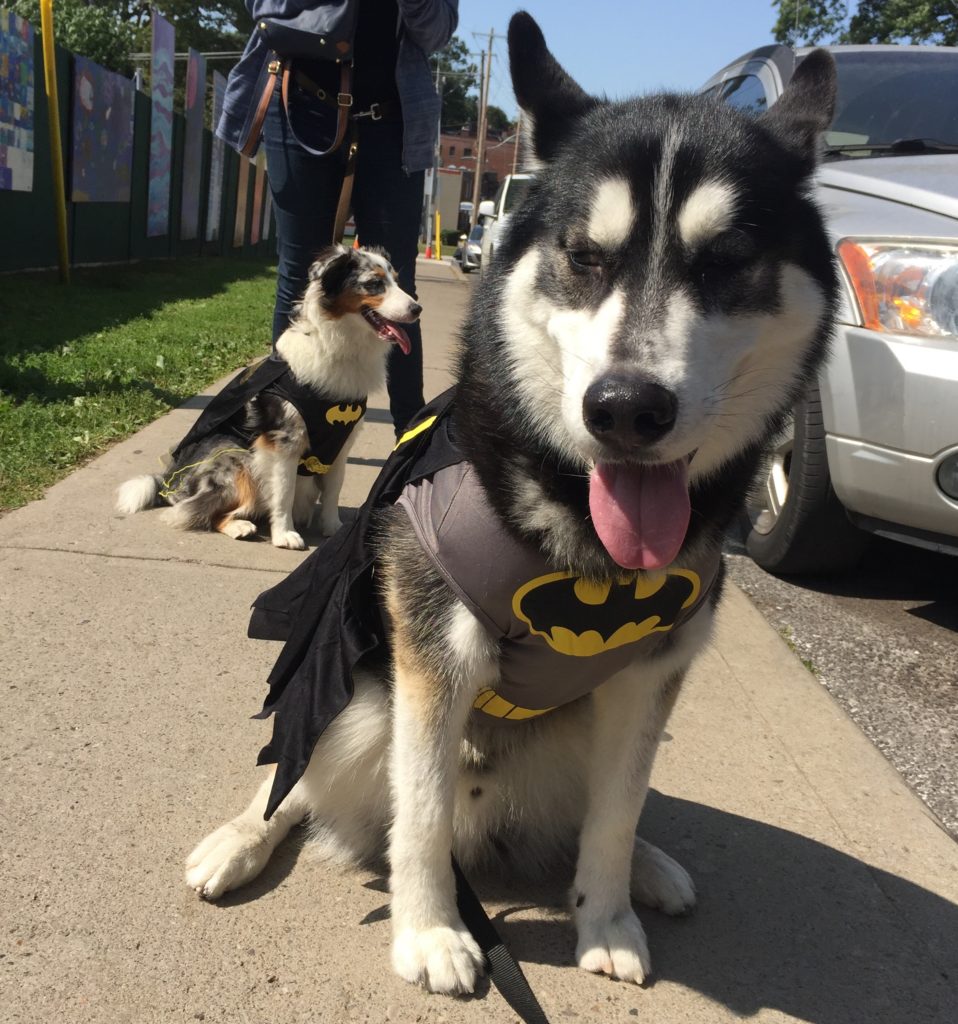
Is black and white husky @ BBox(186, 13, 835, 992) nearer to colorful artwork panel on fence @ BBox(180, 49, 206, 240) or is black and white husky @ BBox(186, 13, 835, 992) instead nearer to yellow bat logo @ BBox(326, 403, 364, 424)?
yellow bat logo @ BBox(326, 403, 364, 424)

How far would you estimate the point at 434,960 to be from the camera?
1.94 metres

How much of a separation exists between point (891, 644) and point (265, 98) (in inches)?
145

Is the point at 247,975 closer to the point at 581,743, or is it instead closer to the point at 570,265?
the point at 581,743

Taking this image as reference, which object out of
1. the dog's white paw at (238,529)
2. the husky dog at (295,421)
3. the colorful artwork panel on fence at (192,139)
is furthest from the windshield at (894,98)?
the colorful artwork panel on fence at (192,139)

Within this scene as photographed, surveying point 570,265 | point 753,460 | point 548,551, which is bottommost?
point 548,551

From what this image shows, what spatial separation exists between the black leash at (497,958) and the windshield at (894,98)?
13.2 ft

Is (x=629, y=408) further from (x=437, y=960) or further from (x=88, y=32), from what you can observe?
(x=88, y=32)

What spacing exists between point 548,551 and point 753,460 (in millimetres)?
519

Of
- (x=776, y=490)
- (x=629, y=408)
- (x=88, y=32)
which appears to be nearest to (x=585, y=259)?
(x=629, y=408)

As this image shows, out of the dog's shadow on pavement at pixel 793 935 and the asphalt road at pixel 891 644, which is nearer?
the dog's shadow on pavement at pixel 793 935

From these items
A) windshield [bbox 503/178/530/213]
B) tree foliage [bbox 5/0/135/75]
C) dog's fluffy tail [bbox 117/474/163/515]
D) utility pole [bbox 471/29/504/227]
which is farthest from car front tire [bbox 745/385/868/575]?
utility pole [bbox 471/29/504/227]

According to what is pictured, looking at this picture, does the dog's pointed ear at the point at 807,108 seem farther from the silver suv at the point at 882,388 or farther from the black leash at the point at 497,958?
the black leash at the point at 497,958

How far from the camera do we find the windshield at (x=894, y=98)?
4.74 meters

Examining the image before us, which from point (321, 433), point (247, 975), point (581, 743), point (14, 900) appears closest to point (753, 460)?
point (581, 743)
